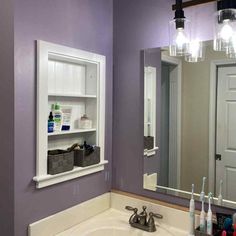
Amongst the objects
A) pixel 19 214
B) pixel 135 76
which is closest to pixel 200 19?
pixel 135 76

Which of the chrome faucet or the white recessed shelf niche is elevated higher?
the white recessed shelf niche

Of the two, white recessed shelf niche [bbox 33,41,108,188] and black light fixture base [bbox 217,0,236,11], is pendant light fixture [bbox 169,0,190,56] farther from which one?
white recessed shelf niche [bbox 33,41,108,188]

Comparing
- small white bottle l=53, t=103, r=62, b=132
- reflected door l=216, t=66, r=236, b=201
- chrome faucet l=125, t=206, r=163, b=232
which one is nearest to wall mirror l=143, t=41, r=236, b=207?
reflected door l=216, t=66, r=236, b=201

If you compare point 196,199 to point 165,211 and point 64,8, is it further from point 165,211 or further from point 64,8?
point 64,8

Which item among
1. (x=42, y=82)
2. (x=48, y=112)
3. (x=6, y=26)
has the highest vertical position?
(x=6, y=26)

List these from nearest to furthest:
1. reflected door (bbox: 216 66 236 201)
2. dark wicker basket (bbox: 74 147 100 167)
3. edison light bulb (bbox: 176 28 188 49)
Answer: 1. reflected door (bbox: 216 66 236 201)
2. edison light bulb (bbox: 176 28 188 49)
3. dark wicker basket (bbox: 74 147 100 167)

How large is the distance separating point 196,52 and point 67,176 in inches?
41.3

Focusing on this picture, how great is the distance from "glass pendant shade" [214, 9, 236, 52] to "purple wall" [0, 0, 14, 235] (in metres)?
1.08

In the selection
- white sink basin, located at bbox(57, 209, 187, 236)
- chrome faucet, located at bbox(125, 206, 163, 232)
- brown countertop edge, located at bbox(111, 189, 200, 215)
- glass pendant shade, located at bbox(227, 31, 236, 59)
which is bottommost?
white sink basin, located at bbox(57, 209, 187, 236)

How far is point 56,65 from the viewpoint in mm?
1679

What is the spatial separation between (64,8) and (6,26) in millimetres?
374

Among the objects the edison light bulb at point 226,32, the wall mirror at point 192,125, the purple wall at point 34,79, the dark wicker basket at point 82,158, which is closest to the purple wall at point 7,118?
the purple wall at point 34,79

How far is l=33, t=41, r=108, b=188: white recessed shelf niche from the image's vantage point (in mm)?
1495

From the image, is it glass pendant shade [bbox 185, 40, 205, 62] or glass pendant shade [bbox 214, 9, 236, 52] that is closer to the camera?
glass pendant shade [bbox 214, 9, 236, 52]
